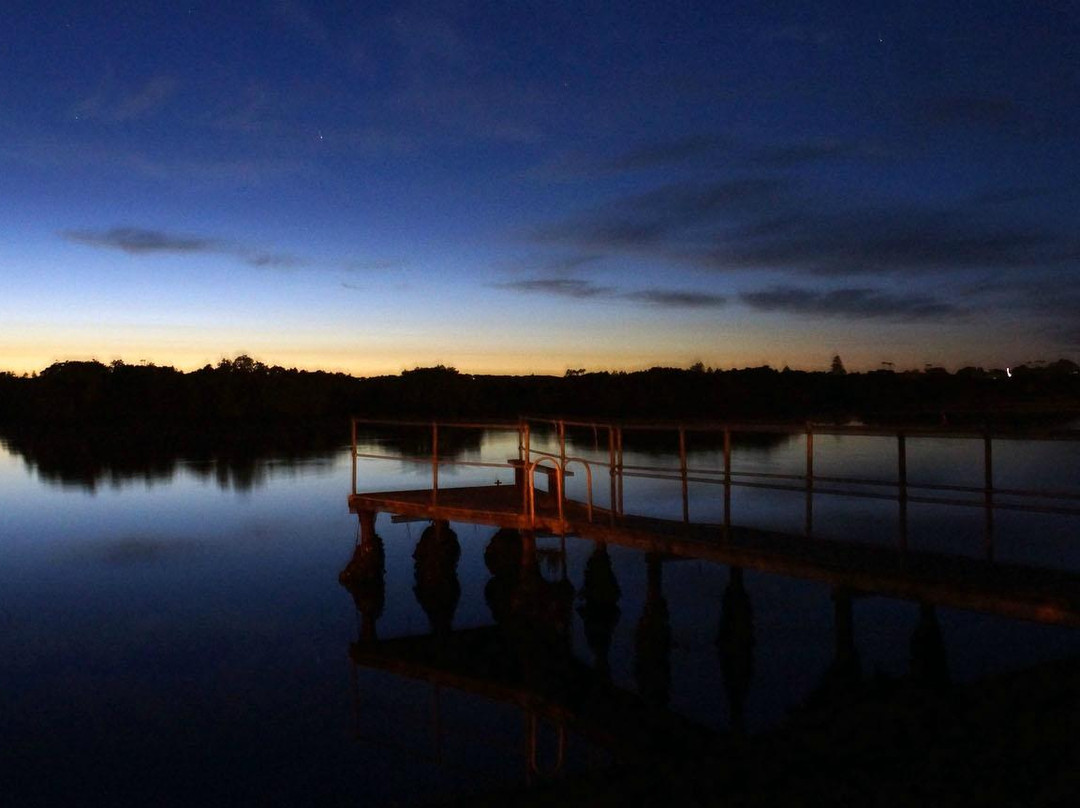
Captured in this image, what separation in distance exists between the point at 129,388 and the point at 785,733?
3419 inches

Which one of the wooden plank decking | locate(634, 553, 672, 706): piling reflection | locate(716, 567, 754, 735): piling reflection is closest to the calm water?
locate(634, 553, 672, 706): piling reflection

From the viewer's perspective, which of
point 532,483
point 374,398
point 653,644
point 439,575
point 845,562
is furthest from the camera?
point 374,398

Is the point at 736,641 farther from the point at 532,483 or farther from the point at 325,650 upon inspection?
the point at 325,650

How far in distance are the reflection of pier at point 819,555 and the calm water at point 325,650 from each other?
834 mm

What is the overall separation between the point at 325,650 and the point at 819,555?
754 cm

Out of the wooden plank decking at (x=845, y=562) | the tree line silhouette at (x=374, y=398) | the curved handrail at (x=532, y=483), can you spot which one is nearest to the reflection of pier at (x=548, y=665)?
the curved handrail at (x=532, y=483)

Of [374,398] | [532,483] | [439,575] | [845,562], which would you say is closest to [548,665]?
[532,483]

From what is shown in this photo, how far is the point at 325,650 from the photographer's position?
13.6m

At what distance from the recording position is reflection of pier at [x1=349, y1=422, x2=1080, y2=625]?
291 inches

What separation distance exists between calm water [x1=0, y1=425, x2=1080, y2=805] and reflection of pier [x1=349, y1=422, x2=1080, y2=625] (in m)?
0.83

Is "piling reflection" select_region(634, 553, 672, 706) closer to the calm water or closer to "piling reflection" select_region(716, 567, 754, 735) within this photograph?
the calm water

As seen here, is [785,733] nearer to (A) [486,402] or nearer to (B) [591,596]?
(B) [591,596]

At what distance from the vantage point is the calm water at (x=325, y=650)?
365 inches

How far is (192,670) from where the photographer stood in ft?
42.4
